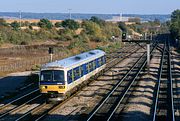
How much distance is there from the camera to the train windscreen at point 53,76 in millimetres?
26406

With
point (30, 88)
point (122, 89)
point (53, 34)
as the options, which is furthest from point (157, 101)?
point (53, 34)

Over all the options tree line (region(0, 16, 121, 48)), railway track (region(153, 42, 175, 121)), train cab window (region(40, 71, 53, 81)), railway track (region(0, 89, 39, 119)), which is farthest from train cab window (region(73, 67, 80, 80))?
tree line (region(0, 16, 121, 48))

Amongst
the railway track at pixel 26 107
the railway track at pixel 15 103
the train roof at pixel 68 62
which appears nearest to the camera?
the railway track at pixel 26 107

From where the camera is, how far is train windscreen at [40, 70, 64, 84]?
26.4m

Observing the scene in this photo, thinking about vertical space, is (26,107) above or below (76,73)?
below

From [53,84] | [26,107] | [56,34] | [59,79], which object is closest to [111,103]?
[59,79]

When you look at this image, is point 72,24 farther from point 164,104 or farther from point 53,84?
point 164,104

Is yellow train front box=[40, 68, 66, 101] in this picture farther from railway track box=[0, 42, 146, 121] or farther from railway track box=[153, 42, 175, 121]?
railway track box=[153, 42, 175, 121]

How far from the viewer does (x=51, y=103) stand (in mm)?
26859

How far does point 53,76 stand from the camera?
86.8 feet

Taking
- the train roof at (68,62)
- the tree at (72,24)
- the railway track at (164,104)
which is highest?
the tree at (72,24)

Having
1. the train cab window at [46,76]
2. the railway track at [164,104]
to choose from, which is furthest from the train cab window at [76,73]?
the railway track at [164,104]

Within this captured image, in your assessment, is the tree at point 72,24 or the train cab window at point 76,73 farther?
the tree at point 72,24

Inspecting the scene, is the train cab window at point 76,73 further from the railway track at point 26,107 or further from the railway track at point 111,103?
the railway track at point 26,107
